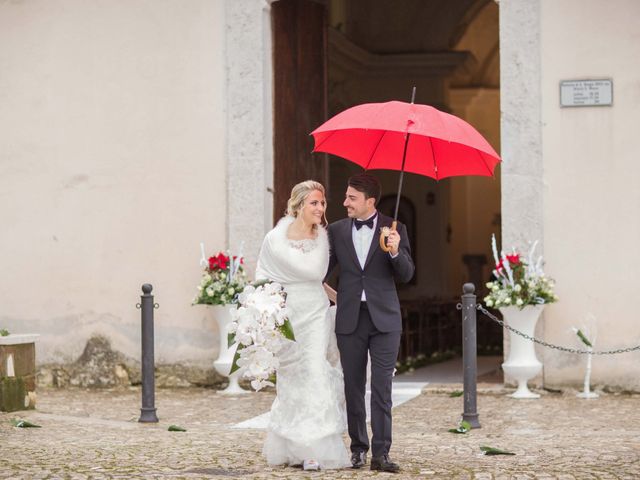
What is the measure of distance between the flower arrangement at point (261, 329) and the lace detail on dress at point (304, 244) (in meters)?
0.24

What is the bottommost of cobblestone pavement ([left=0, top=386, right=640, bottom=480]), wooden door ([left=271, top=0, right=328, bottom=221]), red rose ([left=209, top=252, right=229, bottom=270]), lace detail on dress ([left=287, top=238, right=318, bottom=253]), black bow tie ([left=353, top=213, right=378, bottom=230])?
cobblestone pavement ([left=0, top=386, right=640, bottom=480])

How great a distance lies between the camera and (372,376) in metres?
6.20

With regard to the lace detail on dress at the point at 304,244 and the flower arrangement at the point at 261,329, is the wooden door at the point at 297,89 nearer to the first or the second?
the lace detail on dress at the point at 304,244

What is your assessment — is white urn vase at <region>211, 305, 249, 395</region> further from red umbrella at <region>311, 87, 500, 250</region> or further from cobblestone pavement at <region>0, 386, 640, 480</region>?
red umbrella at <region>311, 87, 500, 250</region>

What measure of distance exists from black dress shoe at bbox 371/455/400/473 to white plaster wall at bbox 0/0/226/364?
4443 mm

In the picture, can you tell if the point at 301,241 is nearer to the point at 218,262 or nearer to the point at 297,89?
the point at 218,262

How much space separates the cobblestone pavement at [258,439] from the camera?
6176mm

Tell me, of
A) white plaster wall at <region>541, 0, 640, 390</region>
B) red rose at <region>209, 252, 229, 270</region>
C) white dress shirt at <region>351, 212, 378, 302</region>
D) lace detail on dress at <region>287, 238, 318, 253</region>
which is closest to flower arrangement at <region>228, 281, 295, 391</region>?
lace detail on dress at <region>287, 238, 318, 253</region>

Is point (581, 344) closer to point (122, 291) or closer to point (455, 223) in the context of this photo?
point (122, 291)

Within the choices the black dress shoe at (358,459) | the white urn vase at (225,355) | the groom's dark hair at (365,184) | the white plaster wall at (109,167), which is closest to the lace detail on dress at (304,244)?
the groom's dark hair at (365,184)

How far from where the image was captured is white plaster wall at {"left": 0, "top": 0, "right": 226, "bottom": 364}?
1050 cm

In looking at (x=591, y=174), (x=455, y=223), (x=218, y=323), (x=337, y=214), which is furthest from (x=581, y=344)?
(x=455, y=223)

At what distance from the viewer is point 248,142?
34.2ft

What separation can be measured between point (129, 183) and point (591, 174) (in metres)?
4.04
